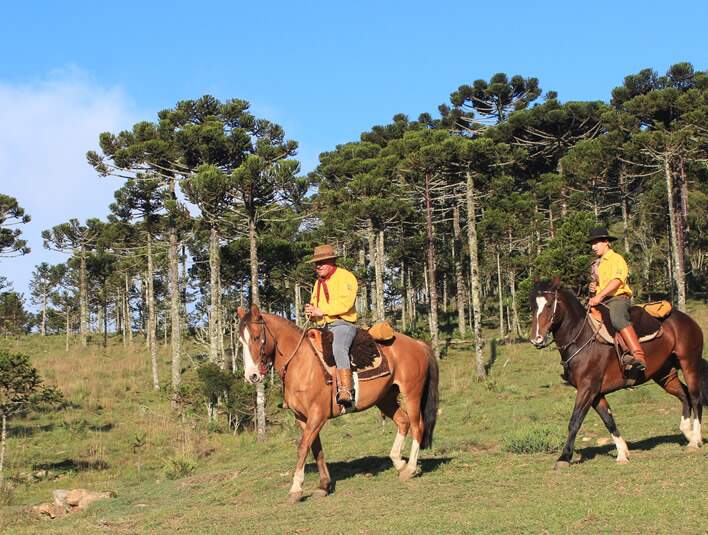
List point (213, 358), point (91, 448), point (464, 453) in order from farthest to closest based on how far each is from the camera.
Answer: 1. point (213, 358)
2. point (91, 448)
3. point (464, 453)

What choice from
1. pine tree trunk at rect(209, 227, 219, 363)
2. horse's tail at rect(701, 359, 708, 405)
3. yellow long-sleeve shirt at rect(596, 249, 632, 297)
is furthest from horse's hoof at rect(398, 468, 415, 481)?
pine tree trunk at rect(209, 227, 219, 363)

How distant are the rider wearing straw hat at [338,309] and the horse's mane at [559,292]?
2326 mm

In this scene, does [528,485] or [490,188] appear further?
[490,188]

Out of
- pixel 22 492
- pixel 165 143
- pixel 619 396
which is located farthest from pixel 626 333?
pixel 165 143

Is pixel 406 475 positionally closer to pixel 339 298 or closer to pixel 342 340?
pixel 342 340

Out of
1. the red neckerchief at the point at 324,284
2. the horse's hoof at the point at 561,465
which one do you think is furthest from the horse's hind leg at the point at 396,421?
the horse's hoof at the point at 561,465

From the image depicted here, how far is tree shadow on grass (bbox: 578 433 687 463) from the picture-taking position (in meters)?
9.88

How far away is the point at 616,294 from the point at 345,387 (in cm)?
384

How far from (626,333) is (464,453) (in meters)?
3.60

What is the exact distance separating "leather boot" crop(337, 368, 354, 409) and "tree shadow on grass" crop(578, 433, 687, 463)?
3.38m

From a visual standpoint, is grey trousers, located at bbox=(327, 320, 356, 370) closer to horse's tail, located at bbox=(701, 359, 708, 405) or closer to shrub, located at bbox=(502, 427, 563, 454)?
shrub, located at bbox=(502, 427, 563, 454)

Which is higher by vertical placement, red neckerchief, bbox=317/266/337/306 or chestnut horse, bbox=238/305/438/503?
red neckerchief, bbox=317/266/337/306

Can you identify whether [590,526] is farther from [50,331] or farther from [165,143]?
[50,331]

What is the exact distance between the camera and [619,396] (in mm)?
17156
